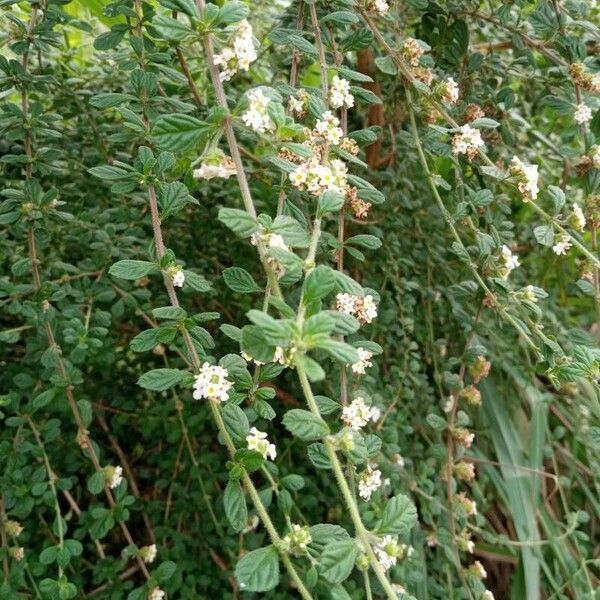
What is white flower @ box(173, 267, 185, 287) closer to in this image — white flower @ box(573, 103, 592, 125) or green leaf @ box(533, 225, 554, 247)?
green leaf @ box(533, 225, 554, 247)

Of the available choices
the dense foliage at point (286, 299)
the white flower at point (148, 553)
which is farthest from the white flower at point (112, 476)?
the white flower at point (148, 553)

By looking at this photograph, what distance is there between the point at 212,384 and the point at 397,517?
7.9 inches

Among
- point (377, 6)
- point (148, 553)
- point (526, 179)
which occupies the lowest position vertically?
point (148, 553)

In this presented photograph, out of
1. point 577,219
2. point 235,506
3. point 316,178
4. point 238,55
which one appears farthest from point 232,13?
point 577,219

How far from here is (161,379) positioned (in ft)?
2.08

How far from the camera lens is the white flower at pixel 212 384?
58cm

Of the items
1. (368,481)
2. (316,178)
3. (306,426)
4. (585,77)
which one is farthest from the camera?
(585,77)

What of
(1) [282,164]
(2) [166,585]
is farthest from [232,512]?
(2) [166,585]

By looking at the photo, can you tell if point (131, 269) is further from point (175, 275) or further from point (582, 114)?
point (582, 114)

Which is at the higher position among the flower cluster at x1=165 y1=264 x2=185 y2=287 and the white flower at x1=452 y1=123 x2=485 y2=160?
the white flower at x1=452 y1=123 x2=485 y2=160

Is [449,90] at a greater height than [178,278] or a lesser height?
greater

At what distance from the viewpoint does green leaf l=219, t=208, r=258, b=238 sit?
53 centimetres

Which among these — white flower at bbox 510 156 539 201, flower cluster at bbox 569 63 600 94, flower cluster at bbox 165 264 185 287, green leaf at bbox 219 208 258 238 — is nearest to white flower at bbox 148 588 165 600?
flower cluster at bbox 165 264 185 287

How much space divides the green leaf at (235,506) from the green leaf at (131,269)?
0.21 meters
